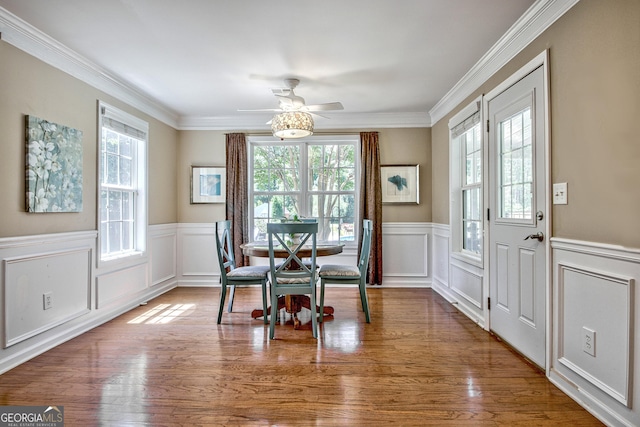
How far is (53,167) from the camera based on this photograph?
2.78 m

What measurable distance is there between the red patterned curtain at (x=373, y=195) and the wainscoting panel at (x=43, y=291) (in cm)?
336

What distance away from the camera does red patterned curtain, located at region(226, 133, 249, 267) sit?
4863 millimetres

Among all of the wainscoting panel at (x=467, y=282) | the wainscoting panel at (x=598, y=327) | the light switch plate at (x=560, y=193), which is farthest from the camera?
the wainscoting panel at (x=467, y=282)

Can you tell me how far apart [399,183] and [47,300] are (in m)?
4.19

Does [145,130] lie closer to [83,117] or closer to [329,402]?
[83,117]

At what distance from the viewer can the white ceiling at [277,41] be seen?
230 cm

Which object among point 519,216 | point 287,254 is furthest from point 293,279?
point 519,216

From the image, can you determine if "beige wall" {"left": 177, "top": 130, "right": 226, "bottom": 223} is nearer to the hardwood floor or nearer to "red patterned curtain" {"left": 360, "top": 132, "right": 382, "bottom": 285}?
the hardwood floor

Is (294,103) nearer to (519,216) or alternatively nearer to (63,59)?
(63,59)

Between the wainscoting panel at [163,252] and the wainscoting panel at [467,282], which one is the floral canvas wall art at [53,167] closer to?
the wainscoting panel at [163,252]

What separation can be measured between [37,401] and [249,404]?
1.24 metres

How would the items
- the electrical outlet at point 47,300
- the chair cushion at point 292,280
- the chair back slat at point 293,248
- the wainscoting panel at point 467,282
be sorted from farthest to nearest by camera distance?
the wainscoting panel at point 467,282 < the chair cushion at point 292,280 < the chair back slat at point 293,248 < the electrical outlet at point 47,300

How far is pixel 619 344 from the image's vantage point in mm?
1684

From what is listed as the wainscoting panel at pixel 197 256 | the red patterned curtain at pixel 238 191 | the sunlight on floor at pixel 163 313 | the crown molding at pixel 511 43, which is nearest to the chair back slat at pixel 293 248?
the sunlight on floor at pixel 163 313
